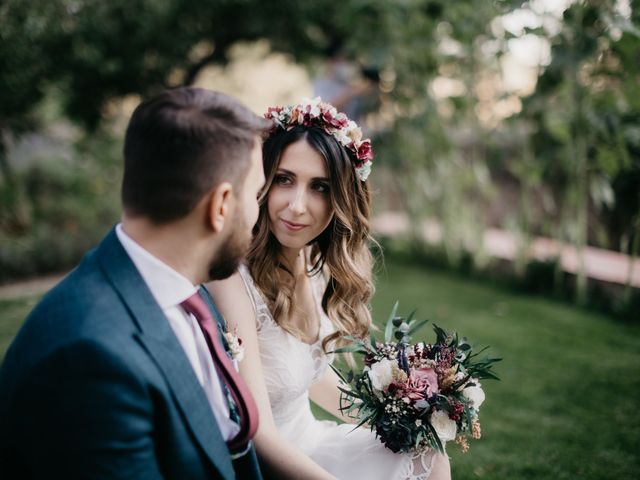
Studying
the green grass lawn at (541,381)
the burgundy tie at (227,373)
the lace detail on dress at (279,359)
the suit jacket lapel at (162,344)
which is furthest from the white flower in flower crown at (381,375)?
the green grass lawn at (541,381)

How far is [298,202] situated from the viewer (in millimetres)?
2096

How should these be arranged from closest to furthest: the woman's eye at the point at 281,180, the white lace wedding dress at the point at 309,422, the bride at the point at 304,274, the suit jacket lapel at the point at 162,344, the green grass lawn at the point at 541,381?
the suit jacket lapel at the point at 162,344, the white lace wedding dress at the point at 309,422, the bride at the point at 304,274, the woman's eye at the point at 281,180, the green grass lawn at the point at 541,381

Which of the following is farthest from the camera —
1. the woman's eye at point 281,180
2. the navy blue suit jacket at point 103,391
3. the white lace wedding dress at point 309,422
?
the woman's eye at point 281,180

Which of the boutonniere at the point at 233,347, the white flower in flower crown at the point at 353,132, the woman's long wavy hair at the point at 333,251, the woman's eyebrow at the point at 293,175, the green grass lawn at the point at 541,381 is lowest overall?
the green grass lawn at the point at 541,381

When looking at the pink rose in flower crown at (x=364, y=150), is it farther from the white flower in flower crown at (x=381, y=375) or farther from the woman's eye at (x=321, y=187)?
the white flower in flower crown at (x=381, y=375)

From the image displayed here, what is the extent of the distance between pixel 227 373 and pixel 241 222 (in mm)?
411

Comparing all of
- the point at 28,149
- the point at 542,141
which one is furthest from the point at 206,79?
the point at 542,141

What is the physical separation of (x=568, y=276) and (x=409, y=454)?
18.1ft

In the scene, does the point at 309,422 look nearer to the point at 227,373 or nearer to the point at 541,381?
the point at 227,373

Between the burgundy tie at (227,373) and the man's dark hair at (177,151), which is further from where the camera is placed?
the burgundy tie at (227,373)

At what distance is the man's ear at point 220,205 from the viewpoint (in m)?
1.30

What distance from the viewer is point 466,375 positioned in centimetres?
191

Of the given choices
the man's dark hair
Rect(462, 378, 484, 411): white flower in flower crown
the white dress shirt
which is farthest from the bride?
the man's dark hair

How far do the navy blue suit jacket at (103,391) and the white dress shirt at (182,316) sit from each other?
0.11ft
